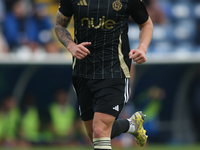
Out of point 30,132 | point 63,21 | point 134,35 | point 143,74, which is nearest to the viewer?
point 63,21

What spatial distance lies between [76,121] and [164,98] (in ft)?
9.33

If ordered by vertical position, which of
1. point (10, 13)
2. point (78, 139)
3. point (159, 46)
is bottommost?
point (78, 139)

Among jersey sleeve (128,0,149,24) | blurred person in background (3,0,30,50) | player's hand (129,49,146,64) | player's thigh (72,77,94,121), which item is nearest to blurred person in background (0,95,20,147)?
blurred person in background (3,0,30,50)

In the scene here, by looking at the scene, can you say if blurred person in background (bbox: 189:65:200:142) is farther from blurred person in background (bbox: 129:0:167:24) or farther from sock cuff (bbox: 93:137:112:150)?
sock cuff (bbox: 93:137:112:150)

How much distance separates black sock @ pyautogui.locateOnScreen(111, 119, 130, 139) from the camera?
518cm

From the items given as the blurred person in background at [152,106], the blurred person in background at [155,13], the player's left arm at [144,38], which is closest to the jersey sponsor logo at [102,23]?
the player's left arm at [144,38]

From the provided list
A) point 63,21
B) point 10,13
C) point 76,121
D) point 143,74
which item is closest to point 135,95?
point 143,74

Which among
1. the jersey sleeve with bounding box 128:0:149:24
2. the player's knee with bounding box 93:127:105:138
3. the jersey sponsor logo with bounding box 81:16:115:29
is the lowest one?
the player's knee with bounding box 93:127:105:138

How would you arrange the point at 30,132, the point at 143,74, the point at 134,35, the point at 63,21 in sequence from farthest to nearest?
1. the point at 143,74
2. the point at 30,132
3. the point at 134,35
4. the point at 63,21

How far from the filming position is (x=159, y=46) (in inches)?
470

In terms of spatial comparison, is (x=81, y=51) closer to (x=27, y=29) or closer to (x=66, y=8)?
(x=66, y=8)

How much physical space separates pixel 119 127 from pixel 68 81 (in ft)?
28.2

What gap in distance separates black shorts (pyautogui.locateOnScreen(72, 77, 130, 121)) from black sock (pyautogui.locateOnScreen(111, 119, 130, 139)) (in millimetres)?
340

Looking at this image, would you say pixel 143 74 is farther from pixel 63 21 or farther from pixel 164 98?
pixel 63 21
